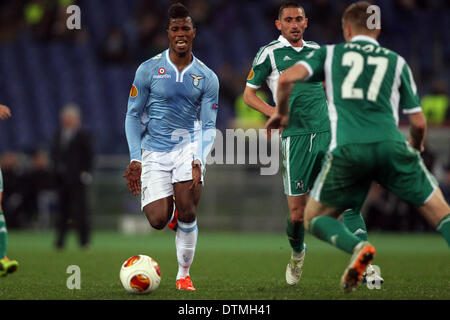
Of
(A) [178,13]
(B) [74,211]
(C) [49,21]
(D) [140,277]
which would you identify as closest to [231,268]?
(D) [140,277]

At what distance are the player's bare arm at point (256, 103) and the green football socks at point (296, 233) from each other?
3.43ft

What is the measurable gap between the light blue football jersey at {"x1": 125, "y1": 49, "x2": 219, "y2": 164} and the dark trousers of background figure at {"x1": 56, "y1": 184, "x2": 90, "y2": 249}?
6.61 m

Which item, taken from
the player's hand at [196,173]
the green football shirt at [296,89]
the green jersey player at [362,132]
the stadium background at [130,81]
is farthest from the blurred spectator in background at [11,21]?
the green jersey player at [362,132]

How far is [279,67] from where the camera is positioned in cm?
780

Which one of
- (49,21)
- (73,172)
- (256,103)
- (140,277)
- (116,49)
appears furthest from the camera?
(49,21)

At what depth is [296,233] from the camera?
25.3 feet

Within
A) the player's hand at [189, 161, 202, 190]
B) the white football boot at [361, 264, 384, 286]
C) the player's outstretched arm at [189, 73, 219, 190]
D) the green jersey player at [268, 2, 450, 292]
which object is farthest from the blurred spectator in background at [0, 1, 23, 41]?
the green jersey player at [268, 2, 450, 292]

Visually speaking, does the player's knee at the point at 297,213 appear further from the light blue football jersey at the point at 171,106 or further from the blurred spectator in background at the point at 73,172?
the blurred spectator in background at the point at 73,172

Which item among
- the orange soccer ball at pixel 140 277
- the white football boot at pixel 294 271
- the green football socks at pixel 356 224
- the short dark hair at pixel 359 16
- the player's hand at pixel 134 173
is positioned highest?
the short dark hair at pixel 359 16

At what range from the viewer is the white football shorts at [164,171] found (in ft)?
24.6

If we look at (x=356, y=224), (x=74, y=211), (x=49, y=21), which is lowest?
(x=74, y=211)

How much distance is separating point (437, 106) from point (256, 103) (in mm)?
10966

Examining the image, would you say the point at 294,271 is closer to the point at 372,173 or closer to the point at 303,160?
the point at 303,160

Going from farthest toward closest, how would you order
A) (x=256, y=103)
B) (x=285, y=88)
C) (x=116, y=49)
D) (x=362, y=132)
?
(x=116, y=49), (x=256, y=103), (x=285, y=88), (x=362, y=132)
